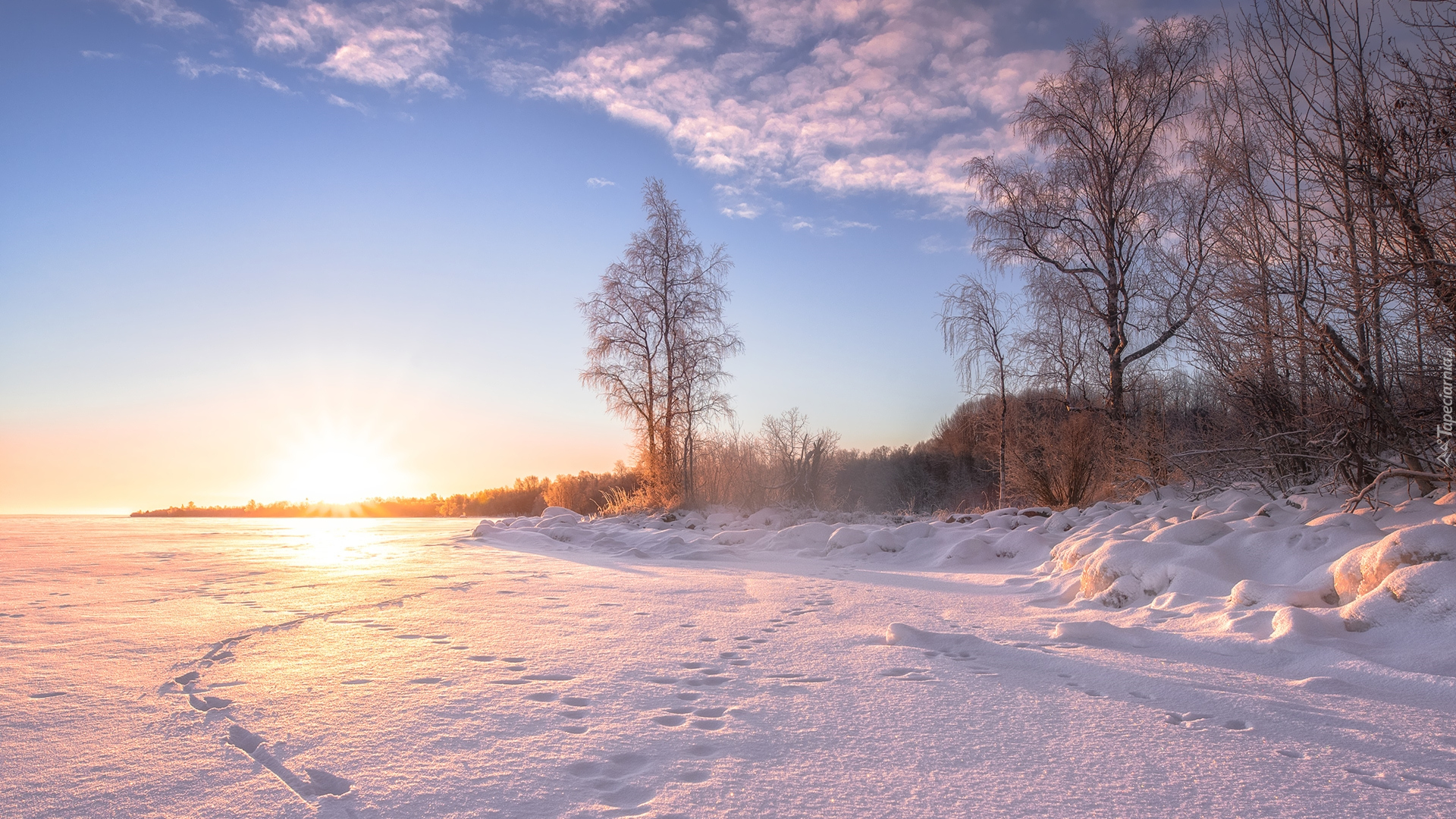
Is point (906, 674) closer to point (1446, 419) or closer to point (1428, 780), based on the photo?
point (1428, 780)

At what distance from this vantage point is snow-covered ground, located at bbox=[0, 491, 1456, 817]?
1381 mm

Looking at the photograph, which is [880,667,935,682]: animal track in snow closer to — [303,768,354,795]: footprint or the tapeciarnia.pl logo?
[303,768,354,795]: footprint

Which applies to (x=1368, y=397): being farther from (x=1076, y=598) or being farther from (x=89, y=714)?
(x=89, y=714)

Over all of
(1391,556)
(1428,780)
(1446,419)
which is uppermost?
(1446,419)

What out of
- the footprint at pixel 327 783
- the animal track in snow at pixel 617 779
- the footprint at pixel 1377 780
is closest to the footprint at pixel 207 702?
the footprint at pixel 327 783

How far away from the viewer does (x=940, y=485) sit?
25562mm

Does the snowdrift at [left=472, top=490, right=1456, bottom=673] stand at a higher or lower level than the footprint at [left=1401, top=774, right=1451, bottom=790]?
higher

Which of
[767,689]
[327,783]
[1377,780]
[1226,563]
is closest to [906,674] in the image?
[767,689]

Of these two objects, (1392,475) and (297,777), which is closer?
(297,777)

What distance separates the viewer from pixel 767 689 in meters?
2.12

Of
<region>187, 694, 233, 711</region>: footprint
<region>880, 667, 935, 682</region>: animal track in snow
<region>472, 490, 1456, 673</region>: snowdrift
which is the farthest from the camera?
<region>472, 490, 1456, 673</region>: snowdrift

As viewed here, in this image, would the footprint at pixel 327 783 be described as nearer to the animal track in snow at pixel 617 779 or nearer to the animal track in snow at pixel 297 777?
the animal track in snow at pixel 297 777

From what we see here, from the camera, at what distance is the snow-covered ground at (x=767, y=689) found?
1.38 metres

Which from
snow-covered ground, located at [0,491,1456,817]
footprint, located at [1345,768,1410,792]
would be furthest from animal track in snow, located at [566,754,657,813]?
footprint, located at [1345,768,1410,792]
